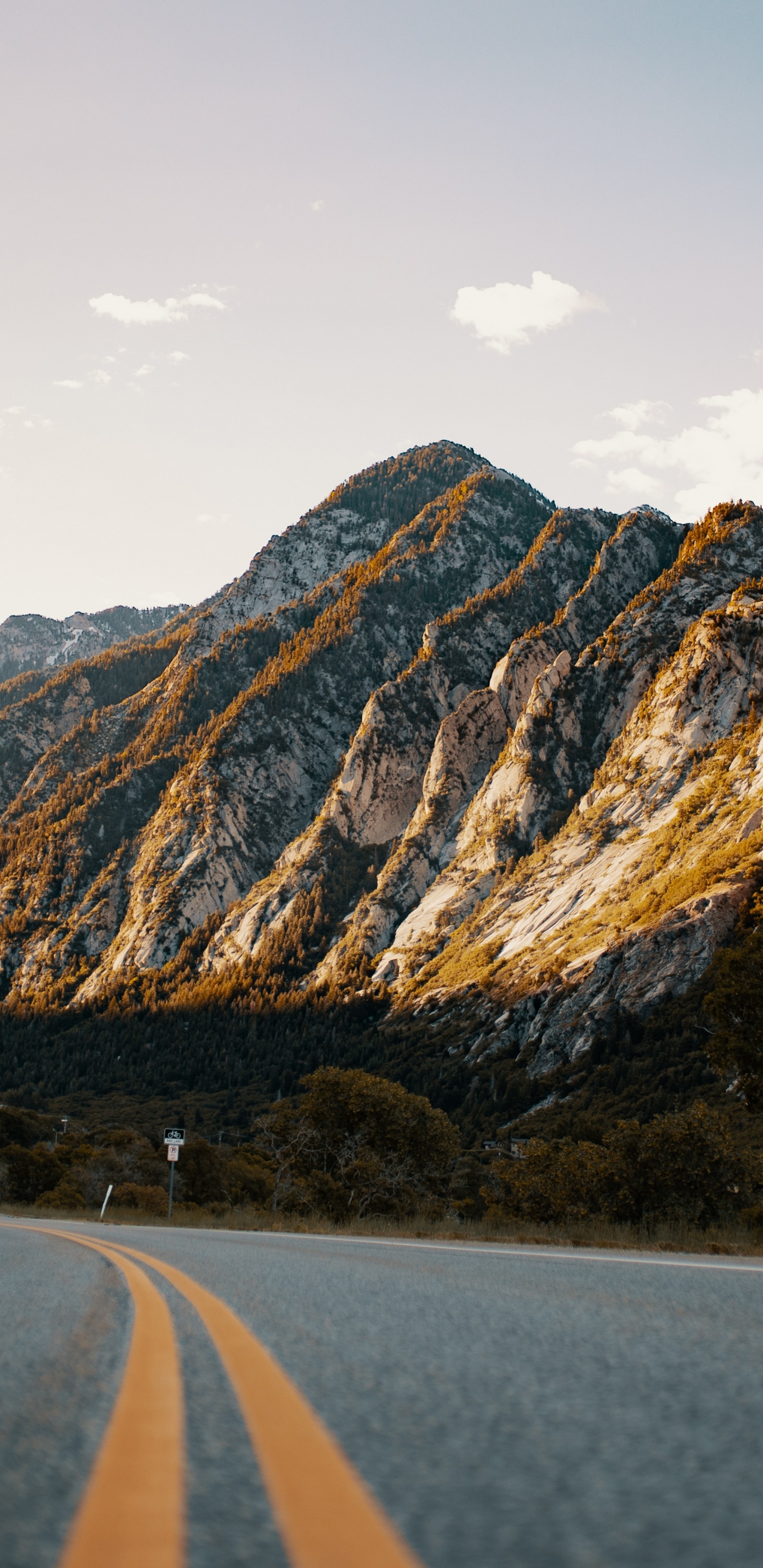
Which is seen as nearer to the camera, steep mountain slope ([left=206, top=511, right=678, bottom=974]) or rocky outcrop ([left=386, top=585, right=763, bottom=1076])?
rocky outcrop ([left=386, top=585, right=763, bottom=1076])

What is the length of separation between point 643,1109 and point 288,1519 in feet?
345

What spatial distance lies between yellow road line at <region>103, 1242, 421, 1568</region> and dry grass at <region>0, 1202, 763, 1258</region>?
37.5 ft

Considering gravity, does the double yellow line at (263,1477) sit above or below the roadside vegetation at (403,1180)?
above

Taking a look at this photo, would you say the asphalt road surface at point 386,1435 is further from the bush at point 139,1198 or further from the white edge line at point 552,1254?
the bush at point 139,1198

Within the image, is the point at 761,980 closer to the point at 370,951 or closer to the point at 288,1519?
the point at 288,1519

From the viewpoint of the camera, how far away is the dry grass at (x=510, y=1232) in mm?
13766

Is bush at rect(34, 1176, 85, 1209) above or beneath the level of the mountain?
beneath

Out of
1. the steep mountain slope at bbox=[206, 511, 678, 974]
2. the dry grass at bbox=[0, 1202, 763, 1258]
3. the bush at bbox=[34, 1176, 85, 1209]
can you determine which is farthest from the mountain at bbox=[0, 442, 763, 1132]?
the dry grass at bbox=[0, 1202, 763, 1258]

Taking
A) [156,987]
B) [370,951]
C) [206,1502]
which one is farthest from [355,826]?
[206,1502]

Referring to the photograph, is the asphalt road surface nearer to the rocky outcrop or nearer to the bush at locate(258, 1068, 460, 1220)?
the bush at locate(258, 1068, 460, 1220)

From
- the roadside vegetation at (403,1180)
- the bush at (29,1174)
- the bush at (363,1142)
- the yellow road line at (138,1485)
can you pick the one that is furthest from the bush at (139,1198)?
the yellow road line at (138,1485)

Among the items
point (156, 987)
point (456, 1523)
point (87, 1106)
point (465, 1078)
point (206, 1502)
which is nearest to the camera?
point (456, 1523)

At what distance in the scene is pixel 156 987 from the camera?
18612cm

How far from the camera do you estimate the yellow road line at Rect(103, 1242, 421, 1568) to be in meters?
1.70
